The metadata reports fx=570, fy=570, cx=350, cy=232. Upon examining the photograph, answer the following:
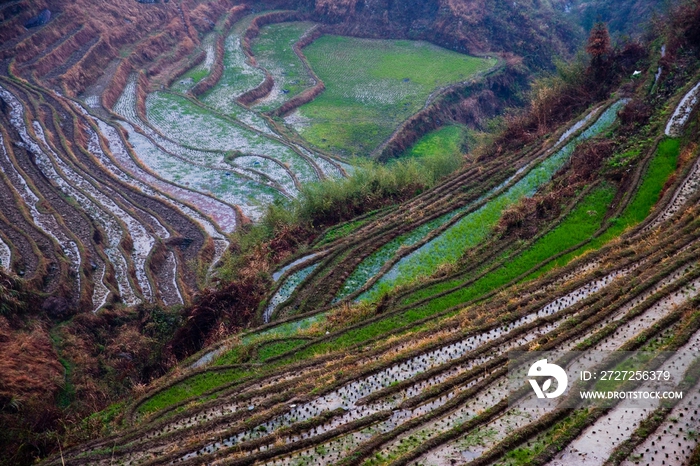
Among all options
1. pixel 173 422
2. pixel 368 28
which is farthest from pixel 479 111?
pixel 173 422

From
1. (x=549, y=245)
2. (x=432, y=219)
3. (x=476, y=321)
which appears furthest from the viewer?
(x=432, y=219)

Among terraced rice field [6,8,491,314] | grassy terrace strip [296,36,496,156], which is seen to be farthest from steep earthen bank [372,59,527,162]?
terraced rice field [6,8,491,314]

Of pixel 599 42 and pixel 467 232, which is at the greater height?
pixel 599 42

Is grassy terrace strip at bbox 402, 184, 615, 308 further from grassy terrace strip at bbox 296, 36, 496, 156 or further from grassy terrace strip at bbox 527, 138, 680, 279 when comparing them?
grassy terrace strip at bbox 296, 36, 496, 156

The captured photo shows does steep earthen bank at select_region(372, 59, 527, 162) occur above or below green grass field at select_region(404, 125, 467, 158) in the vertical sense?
above

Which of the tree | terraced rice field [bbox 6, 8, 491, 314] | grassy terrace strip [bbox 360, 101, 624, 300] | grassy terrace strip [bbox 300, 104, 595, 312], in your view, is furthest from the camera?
the tree

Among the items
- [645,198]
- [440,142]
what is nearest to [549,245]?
[645,198]

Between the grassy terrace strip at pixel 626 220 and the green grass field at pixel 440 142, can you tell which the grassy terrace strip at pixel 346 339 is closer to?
the grassy terrace strip at pixel 626 220

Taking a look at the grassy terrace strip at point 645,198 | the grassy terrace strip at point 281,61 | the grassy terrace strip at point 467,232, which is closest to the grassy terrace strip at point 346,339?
the grassy terrace strip at point 467,232

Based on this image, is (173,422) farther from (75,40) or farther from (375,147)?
(75,40)

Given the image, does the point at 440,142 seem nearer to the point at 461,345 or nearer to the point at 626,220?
the point at 626,220
